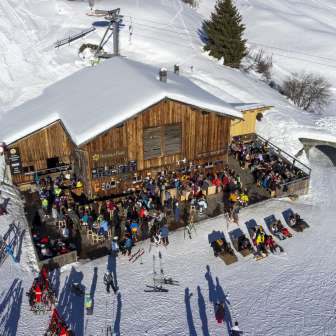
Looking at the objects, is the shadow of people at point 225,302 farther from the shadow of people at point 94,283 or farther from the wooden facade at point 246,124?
the wooden facade at point 246,124

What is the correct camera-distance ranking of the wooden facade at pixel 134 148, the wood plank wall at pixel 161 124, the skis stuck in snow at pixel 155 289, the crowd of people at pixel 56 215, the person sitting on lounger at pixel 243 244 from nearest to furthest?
1. the skis stuck in snow at pixel 155 289
2. the crowd of people at pixel 56 215
3. the person sitting on lounger at pixel 243 244
4. the wood plank wall at pixel 161 124
5. the wooden facade at pixel 134 148

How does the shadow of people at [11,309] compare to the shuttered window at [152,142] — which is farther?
the shuttered window at [152,142]

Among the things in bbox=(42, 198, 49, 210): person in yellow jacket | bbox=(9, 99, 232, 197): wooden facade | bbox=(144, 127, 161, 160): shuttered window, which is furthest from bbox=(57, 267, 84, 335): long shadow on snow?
bbox=(144, 127, 161, 160): shuttered window

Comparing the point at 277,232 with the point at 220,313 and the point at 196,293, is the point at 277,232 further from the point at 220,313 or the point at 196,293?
the point at 220,313

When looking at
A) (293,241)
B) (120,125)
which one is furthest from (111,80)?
(293,241)

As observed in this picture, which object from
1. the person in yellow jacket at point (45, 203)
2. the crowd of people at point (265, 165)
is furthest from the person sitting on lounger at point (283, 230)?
the person in yellow jacket at point (45, 203)

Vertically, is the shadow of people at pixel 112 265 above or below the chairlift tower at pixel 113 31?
below
